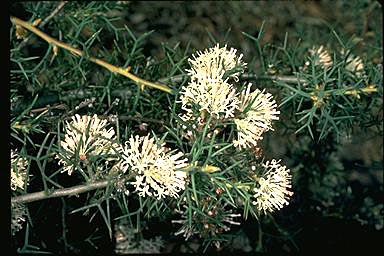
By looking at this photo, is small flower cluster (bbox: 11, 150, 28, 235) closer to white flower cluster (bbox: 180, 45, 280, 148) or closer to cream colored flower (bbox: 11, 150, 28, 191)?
cream colored flower (bbox: 11, 150, 28, 191)

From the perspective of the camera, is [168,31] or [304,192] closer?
[304,192]

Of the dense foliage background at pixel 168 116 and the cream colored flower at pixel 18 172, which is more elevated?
the dense foliage background at pixel 168 116

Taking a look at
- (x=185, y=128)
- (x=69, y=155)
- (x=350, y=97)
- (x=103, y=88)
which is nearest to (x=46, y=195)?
(x=69, y=155)

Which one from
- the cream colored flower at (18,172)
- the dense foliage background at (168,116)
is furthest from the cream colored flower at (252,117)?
the cream colored flower at (18,172)

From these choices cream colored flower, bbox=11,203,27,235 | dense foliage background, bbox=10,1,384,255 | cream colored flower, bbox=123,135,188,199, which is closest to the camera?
cream colored flower, bbox=123,135,188,199

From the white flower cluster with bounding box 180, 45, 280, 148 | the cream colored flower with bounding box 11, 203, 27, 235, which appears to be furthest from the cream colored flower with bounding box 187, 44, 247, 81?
the cream colored flower with bounding box 11, 203, 27, 235

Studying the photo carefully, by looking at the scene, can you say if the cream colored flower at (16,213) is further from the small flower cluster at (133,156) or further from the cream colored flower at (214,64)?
the cream colored flower at (214,64)

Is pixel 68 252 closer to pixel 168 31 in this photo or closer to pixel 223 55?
pixel 223 55
